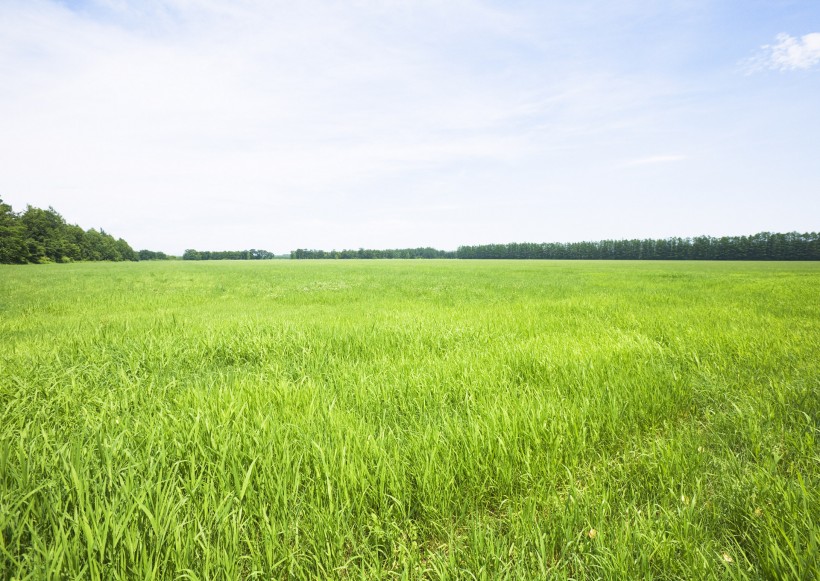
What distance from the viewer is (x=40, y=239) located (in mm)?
84250

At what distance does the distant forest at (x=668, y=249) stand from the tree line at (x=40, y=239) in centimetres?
9987

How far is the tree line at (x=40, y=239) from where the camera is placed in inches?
2953

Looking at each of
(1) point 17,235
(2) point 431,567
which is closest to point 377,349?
(2) point 431,567

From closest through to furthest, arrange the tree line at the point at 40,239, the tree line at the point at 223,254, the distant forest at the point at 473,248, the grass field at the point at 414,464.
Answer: the grass field at the point at 414,464, the tree line at the point at 40,239, the distant forest at the point at 473,248, the tree line at the point at 223,254

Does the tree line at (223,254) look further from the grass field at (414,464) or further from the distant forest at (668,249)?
the grass field at (414,464)

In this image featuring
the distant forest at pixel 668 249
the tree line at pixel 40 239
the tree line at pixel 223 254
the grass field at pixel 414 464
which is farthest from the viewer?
the tree line at pixel 223 254

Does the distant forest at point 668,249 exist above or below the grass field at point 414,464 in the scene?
above

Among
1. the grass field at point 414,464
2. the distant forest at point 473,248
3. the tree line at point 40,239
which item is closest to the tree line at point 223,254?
the distant forest at point 473,248

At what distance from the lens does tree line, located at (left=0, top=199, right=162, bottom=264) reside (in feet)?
246

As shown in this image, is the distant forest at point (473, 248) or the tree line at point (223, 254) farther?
the tree line at point (223, 254)

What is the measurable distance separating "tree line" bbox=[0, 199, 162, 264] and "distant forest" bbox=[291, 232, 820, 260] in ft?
328

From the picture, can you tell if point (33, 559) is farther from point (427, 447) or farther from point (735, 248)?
point (735, 248)

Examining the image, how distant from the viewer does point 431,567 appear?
1.70 meters

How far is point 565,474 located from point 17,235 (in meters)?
116
